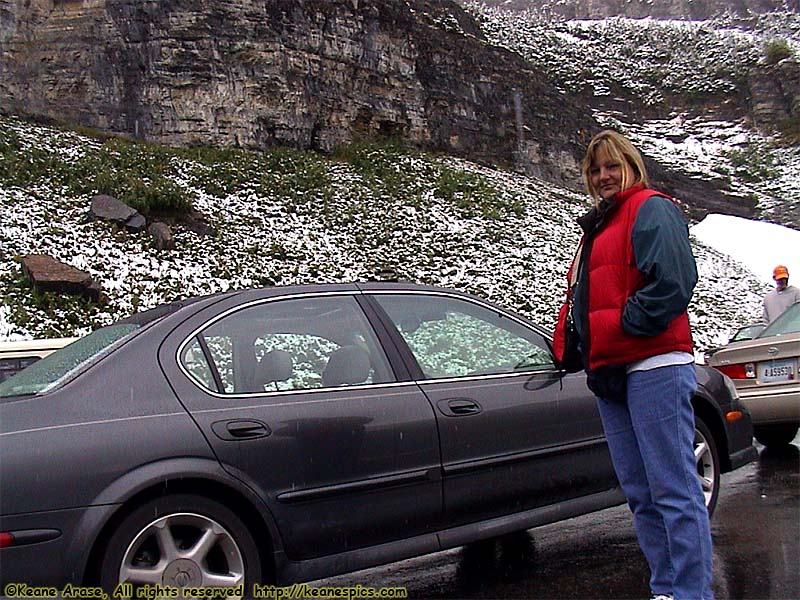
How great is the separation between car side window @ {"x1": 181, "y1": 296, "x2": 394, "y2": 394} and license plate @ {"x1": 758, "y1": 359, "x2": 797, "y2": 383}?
425 centimetres

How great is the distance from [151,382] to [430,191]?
2194cm

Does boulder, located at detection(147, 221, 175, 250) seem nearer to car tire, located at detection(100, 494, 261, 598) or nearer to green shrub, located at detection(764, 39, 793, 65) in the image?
car tire, located at detection(100, 494, 261, 598)

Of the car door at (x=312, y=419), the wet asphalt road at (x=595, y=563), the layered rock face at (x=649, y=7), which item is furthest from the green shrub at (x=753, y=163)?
the car door at (x=312, y=419)

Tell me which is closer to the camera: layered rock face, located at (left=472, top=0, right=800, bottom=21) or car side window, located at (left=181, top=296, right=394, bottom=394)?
car side window, located at (left=181, top=296, right=394, bottom=394)

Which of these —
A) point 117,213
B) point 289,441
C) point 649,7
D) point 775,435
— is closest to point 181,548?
point 289,441

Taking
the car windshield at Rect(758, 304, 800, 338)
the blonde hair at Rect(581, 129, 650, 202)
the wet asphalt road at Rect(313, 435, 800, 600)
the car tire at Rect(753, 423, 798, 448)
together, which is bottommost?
the car tire at Rect(753, 423, 798, 448)

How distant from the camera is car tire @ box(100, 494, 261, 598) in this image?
2.89 m

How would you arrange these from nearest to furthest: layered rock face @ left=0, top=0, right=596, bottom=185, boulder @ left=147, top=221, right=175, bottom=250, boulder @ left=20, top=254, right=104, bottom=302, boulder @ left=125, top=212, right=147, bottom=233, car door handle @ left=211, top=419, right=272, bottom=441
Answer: car door handle @ left=211, top=419, right=272, bottom=441, boulder @ left=20, top=254, right=104, bottom=302, boulder @ left=147, top=221, right=175, bottom=250, boulder @ left=125, top=212, right=147, bottom=233, layered rock face @ left=0, top=0, right=596, bottom=185

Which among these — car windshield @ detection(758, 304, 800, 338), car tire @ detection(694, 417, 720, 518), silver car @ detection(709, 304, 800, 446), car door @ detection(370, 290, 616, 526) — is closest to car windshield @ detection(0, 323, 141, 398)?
car door @ detection(370, 290, 616, 526)

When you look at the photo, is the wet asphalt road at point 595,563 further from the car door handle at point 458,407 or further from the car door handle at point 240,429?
the car door handle at point 240,429

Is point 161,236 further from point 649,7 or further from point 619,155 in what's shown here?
point 649,7

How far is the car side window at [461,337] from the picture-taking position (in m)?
4.02

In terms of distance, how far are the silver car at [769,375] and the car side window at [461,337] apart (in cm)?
313

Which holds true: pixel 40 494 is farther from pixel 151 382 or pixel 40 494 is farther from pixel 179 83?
pixel 179 83
